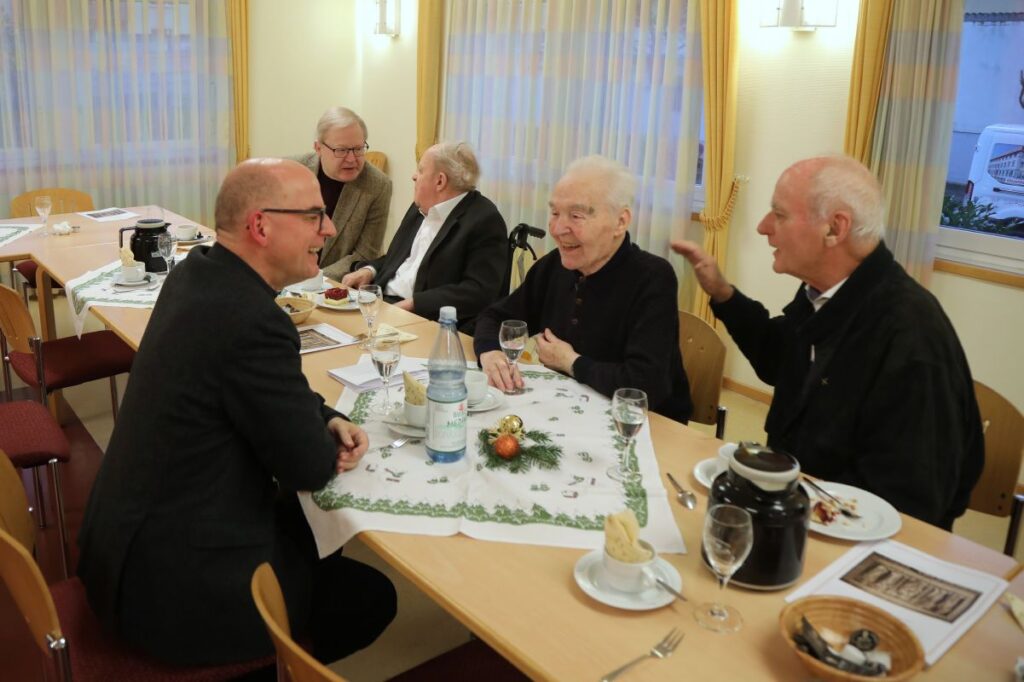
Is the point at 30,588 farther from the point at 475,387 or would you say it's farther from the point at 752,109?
the point at 752,109

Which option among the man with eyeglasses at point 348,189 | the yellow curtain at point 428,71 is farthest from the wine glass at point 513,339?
the yellow curtain at point 428,71

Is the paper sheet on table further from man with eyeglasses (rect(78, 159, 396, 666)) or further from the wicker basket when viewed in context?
man with eyeglasses (rect(78, 159, 396, 666))

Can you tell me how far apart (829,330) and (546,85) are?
3.57 m

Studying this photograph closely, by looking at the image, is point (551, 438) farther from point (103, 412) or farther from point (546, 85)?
point (546, 85)

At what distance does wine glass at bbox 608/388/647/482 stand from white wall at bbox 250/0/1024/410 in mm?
2514

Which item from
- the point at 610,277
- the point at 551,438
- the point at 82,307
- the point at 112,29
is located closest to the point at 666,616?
the point at 551,438

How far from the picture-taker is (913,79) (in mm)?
3701

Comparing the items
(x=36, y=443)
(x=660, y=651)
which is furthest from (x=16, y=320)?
(x=660, y=651)

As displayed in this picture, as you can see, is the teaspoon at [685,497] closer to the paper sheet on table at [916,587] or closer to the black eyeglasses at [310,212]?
the paper sheet on table at [916,587]

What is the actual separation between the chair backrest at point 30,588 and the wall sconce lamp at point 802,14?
371cm

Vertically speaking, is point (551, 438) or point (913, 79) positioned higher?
point (913, 79)

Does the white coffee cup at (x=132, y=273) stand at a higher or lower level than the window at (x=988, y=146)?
lower

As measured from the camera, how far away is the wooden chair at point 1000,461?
213cm

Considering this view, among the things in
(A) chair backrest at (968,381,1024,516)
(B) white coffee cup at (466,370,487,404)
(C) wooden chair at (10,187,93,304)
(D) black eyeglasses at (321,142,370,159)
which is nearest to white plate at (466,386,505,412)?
(B) white coffee cup at (466,370,487,404)
